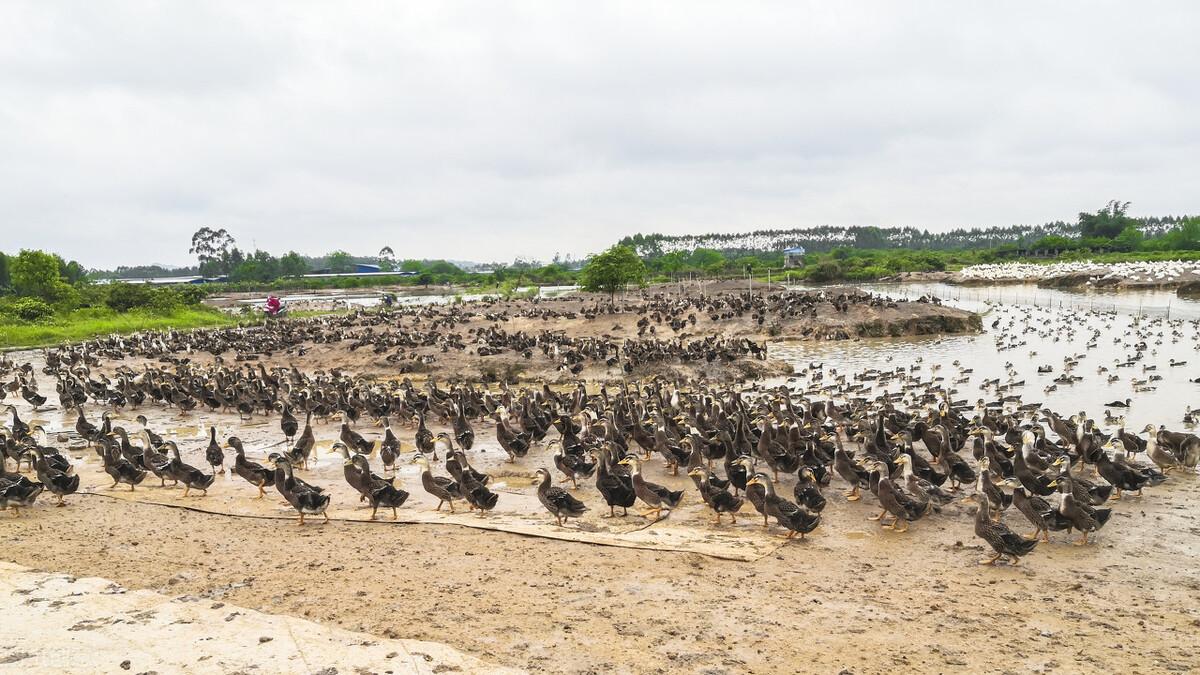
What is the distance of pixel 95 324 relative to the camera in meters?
50.6

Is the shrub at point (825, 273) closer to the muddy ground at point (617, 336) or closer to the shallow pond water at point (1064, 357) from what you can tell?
the shallow pond water at point (1064, 357)

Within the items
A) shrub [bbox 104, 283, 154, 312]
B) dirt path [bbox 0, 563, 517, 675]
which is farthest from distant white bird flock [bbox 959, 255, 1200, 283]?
shrub [bbox 104, 283, 154, 312]

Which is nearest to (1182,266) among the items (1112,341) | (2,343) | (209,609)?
(1112,341)

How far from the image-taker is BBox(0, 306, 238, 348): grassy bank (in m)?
44.6

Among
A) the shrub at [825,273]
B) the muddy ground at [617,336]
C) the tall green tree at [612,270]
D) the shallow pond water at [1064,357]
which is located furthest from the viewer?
the shrub at [825,273]

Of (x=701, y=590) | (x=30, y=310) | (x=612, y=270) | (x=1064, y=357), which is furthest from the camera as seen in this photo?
(x=612, y=270)

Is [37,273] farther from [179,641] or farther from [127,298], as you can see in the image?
[179,641]

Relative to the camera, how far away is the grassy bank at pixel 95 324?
44.6 metres

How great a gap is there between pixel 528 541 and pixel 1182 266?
81.4 m

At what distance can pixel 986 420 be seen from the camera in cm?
1606

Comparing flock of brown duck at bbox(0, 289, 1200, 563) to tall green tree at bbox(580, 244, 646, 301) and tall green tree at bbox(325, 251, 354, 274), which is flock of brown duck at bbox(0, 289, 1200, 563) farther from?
tall green tree at bbox(325, 251, 354, 274)

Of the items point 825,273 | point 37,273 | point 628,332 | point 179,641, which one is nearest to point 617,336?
point 628,332

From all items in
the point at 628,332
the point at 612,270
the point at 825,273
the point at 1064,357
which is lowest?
the point at 1064,357

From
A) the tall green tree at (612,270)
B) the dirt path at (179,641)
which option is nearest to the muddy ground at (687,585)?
the dirt path at (179,641)
